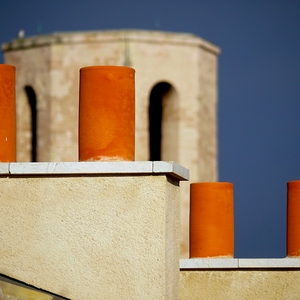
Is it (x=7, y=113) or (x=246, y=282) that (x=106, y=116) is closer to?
(x=7, y=113)

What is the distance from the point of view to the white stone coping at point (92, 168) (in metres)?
10.0

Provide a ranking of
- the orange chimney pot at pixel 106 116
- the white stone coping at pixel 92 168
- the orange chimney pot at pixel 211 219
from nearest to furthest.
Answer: the white stone coping at pixel 92 168, the orange chimney pot at pixel 106 116, the orange chimney pot at pixel 211 219

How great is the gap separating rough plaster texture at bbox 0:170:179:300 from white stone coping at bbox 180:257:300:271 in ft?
8.65

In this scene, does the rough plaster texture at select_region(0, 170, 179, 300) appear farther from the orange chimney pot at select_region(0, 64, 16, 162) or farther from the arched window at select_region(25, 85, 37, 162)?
the arched window at select_region(25, 85, 37, 162)

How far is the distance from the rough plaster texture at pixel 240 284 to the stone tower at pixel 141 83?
64.1 ft

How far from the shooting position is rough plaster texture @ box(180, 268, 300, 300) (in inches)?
507

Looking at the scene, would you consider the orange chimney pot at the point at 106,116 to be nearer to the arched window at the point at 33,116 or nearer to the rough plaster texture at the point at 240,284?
the rough plaster texture at the point at 240,284

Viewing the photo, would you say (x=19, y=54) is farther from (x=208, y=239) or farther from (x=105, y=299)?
(x=105, y=299)

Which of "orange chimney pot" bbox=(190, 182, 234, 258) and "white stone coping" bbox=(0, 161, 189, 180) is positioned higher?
"white stone coping" bbox=(0, 161, 189, 180)

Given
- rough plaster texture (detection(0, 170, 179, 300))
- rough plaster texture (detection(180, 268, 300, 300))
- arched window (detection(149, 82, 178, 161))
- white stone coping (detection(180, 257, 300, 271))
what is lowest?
rough plaster texture (detection(180, 268, 300, 300))

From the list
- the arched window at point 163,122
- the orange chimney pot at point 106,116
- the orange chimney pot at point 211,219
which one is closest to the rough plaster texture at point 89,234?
the orange chimney pot at point 106,116

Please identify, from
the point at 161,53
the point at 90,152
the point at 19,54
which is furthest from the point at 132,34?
the point at 90,152

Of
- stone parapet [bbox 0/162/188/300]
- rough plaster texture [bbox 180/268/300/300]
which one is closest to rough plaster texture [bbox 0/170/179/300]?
stone parapet [bbox 0/162/188/300]

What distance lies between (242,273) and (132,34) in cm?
2033
